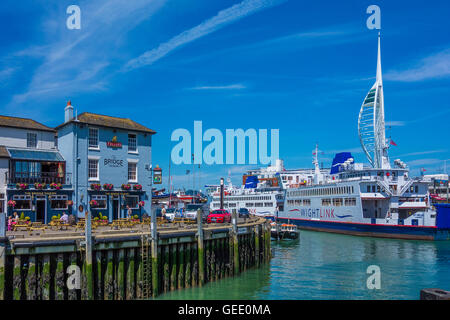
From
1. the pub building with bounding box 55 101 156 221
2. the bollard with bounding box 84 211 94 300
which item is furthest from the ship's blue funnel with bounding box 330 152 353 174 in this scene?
the bollard with bounding box 84 211 94 300

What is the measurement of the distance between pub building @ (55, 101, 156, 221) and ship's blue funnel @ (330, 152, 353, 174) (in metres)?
35.5

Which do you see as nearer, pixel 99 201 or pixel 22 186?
pixel 22 186

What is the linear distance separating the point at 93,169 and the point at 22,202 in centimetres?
595

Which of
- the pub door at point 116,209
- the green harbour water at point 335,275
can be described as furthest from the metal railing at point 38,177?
the green harbour water at point 335,275

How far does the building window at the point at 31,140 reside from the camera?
33375mm

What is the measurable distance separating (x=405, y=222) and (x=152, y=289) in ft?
130

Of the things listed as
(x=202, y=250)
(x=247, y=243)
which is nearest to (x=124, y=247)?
(x=202, y=250)

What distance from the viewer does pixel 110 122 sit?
3512 centimetres

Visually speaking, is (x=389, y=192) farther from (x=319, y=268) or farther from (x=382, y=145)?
(x=319, y=268)

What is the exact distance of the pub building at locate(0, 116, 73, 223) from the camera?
29828 mm

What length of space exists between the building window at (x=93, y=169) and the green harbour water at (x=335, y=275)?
615 inches

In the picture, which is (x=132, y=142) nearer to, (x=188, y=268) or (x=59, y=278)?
(x=188, y=268)

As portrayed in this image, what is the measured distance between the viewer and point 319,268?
1127 inches

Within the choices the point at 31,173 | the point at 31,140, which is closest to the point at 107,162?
the point at 31,173
